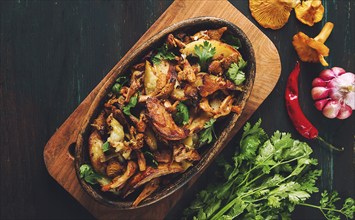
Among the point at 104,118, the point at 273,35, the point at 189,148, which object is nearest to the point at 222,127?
the point at 189,148

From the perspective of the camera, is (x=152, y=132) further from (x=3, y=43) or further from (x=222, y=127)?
(x=3, y=43)

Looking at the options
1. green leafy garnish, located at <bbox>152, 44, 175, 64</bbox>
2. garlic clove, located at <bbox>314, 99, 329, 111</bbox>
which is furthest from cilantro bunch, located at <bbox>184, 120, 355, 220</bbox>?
green leafy garnish, located at <bbox>152, 44, 175, 64</bbox>

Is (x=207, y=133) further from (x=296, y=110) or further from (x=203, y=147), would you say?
(x=296, y=110)

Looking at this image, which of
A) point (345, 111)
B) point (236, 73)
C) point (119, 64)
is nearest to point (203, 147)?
point (236, 73)

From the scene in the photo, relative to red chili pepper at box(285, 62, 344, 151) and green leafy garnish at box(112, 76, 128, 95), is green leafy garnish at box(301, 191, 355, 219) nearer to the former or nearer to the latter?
red chili pepper at box(285, 62, 344, 151)

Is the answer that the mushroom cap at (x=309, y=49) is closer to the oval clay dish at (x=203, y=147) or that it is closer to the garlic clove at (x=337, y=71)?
the garlic clove at (x=337, y=71)

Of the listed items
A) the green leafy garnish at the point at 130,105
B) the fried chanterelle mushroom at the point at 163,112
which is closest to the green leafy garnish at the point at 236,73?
the fried chanterelle mushroom at the point at 163,112
